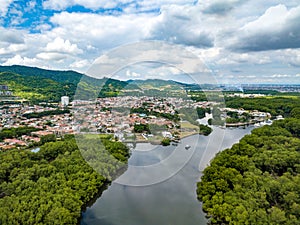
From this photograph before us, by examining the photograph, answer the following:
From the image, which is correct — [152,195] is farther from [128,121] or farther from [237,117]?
[237,117]

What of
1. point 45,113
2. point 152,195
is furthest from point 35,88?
point 152,195

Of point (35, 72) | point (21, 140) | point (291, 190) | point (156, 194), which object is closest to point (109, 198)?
point (156, 194)

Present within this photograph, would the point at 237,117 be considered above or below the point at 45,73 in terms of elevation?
below

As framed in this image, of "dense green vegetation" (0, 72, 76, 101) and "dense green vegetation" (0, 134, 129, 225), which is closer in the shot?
"dense green vegetation" (0, 134, 129, 225)

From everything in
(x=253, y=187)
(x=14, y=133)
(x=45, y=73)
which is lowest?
(x=14, y=133)

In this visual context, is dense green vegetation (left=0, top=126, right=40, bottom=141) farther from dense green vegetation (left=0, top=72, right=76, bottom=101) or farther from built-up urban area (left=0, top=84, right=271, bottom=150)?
dense green vegetation (left=0, top=72, right=76, bottom=101)

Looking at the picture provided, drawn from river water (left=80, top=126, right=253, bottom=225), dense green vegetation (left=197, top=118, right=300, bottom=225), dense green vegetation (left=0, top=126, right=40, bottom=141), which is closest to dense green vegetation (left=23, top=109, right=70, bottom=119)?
dense green vegetation (left=0, top=126, right=40, bottom=141)

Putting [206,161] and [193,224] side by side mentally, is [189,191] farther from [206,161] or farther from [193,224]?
[206,161]
